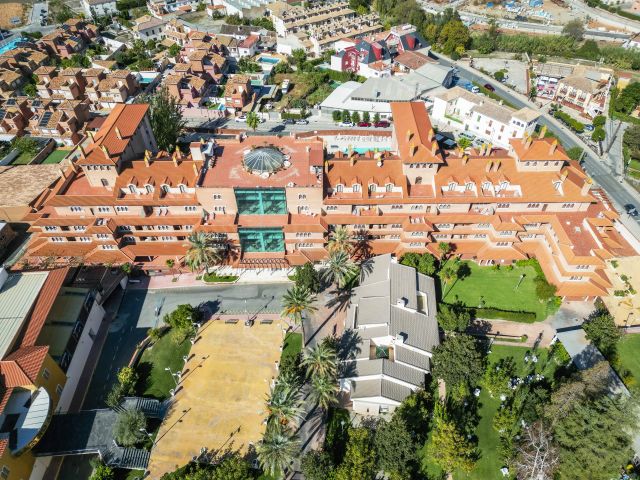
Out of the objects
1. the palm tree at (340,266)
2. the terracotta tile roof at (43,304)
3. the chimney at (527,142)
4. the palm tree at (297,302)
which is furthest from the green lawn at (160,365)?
the chimney at (527,142)

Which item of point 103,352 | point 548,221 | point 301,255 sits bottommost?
point 103,352

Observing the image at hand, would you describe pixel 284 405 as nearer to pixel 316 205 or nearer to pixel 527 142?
pixel 316 205

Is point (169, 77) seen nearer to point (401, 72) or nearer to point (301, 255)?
point (401, 72)

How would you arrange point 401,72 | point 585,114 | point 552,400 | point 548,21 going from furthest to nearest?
point 548,21
point 401,72
point 585,114
point 552,400

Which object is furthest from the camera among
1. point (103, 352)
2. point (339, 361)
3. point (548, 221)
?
point (548, 221)

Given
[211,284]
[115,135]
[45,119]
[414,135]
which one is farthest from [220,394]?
[45,119]

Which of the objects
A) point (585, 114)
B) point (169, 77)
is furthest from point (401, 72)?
point (169, 77)

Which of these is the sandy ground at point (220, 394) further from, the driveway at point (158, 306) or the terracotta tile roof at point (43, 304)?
the terracotta tile roof at point (43, 304)
